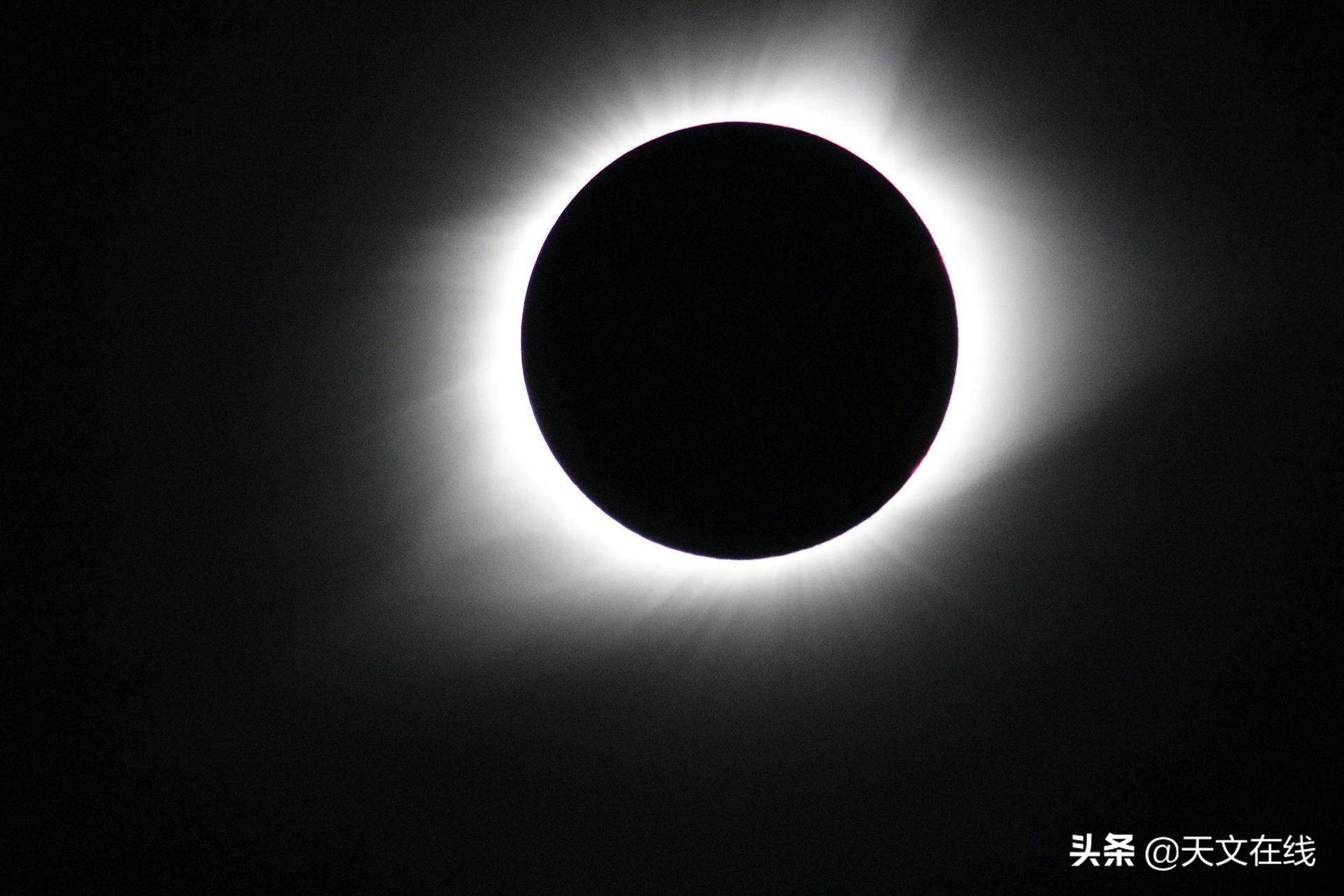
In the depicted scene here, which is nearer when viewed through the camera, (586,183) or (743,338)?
(743,338)

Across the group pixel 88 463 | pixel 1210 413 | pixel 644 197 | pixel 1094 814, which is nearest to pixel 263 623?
pixel 88 463

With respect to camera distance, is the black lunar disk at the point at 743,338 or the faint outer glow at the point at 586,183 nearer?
the black lunar disk at the point at 743,338

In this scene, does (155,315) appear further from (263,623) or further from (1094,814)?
(1094,814)

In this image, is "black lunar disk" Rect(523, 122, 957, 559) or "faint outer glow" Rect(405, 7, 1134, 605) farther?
"faint outer glow" Rect(405, 7, 1134, 605)

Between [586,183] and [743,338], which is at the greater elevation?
[586,183]
